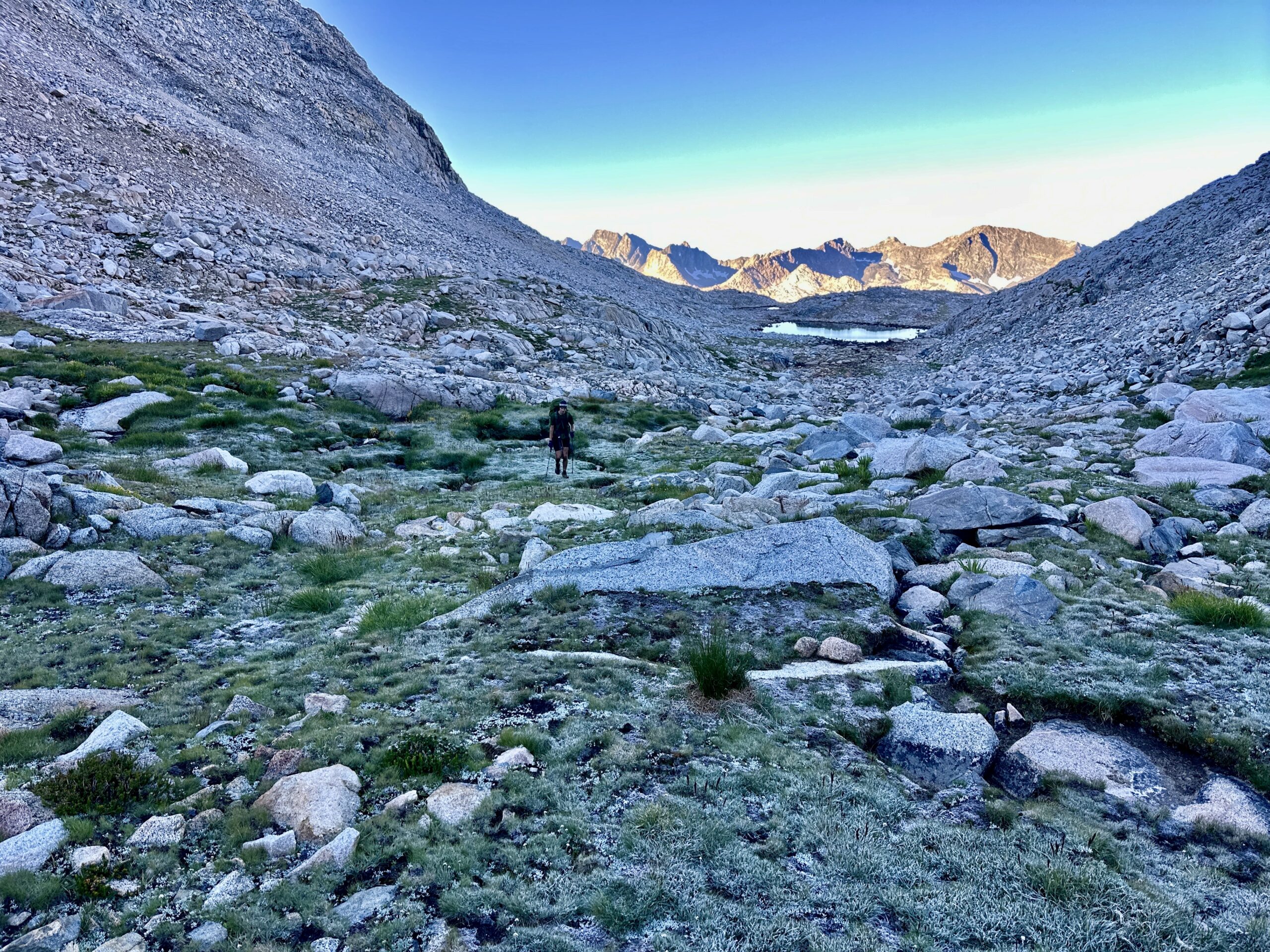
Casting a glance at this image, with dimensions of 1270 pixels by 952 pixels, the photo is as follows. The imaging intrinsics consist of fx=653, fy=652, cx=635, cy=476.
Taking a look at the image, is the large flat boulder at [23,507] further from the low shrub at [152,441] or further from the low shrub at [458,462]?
the low shrub at [458,462]

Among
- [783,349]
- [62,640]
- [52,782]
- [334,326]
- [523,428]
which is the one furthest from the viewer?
[783,349]

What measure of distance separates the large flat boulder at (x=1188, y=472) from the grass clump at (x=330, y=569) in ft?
48.9

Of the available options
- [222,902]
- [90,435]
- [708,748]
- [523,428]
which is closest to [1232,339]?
[523,428]

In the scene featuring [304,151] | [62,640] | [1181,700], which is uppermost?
[304,151]

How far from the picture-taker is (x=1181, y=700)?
588cm

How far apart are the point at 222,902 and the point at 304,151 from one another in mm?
75364

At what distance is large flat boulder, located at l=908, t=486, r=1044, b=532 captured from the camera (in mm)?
11000

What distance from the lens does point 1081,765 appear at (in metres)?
5.29

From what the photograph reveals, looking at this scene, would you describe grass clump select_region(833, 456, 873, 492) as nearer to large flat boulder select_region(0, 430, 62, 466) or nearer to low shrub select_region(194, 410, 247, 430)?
low shrub select_region(194, 410, 247, 430)

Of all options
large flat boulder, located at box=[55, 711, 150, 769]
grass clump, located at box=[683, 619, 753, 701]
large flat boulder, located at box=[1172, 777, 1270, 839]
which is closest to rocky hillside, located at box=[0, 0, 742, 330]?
large flat boulder, located at box=[55, 711, 150, 769]

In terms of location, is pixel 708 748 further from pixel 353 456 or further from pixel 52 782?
pixel 353 456

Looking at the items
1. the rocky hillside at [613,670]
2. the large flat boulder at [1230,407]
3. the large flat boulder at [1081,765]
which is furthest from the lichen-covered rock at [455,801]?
the large flat boulder at [1230,407]

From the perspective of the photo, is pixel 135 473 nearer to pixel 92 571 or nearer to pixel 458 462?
pixel 92 571

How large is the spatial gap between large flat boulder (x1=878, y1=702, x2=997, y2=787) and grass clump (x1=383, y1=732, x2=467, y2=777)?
3.59 meters
